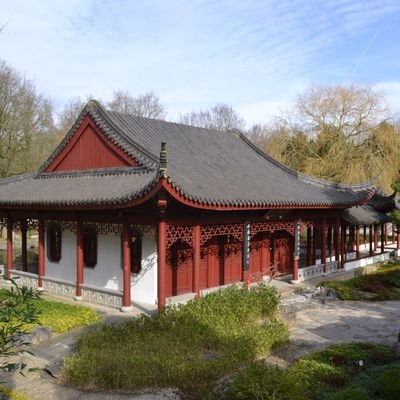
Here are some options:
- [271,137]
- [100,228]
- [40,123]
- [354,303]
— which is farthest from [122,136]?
[40,123]

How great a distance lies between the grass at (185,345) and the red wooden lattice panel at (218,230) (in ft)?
5.87

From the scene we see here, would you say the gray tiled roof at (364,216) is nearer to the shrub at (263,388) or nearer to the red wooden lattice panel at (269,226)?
the red wooden lattice panel at (269,226)

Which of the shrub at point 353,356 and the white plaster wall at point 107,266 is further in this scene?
the white plaster wall at point 107,266

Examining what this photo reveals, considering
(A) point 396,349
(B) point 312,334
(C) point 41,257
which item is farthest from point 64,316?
(A) point 396,349

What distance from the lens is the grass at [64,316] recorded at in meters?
10.7

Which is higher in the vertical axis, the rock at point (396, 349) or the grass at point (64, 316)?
the grass at point (64, 316)

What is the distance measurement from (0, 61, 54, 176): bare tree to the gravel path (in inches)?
1078

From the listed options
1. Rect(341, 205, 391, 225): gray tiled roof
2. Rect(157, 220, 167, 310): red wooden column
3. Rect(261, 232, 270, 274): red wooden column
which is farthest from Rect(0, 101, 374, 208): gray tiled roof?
Rect(261, 232, 270, 274): red wooden column

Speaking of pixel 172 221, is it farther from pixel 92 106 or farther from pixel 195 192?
pixel 92 106

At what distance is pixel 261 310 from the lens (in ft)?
36.8

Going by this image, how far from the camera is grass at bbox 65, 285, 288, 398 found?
7504mm

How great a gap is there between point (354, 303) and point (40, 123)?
30.3 metres

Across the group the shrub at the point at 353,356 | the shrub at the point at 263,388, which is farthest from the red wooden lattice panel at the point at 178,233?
the shrub at the point at 263,388

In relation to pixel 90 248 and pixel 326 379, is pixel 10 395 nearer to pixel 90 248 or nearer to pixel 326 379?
pixel 326 379
